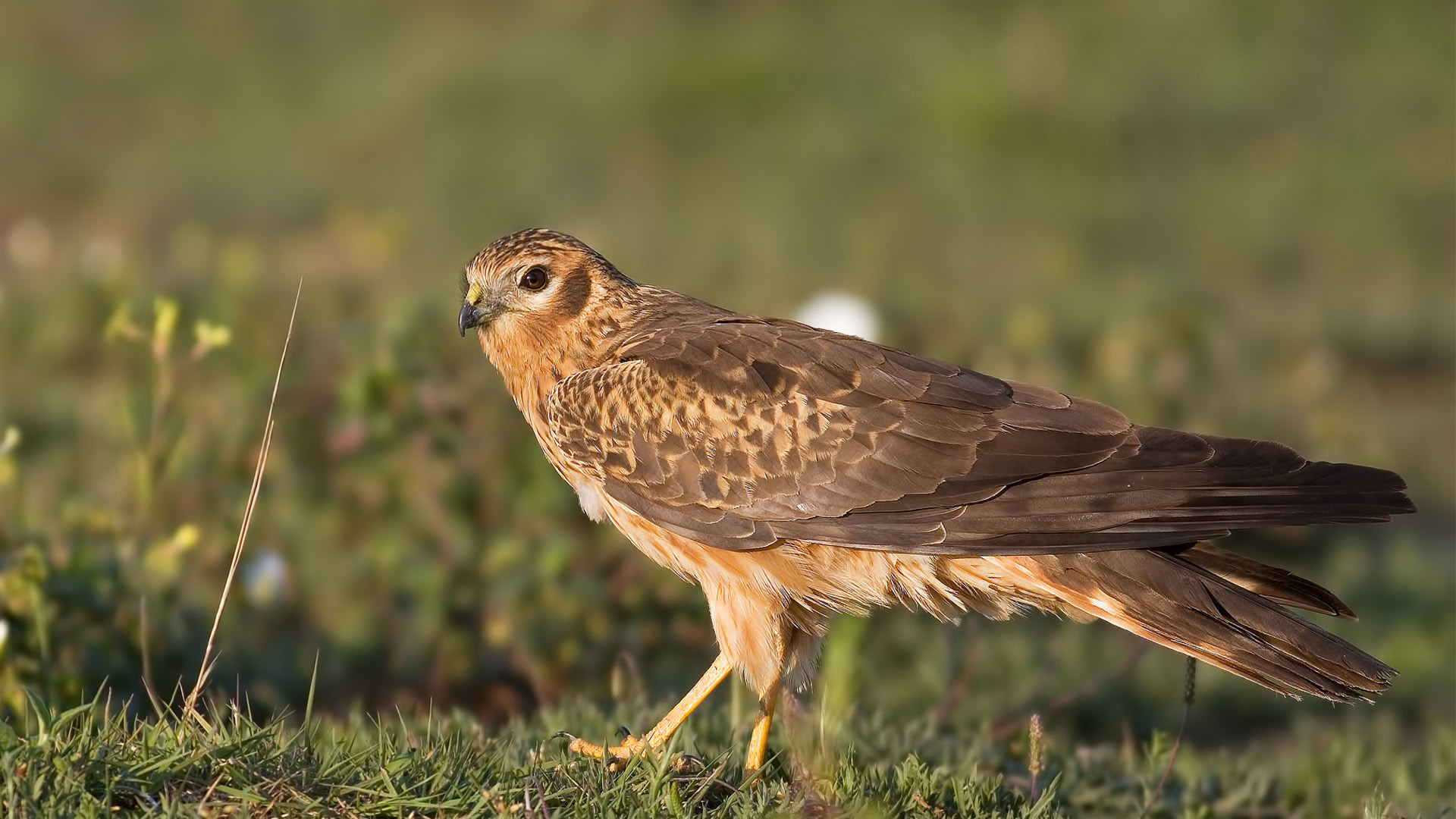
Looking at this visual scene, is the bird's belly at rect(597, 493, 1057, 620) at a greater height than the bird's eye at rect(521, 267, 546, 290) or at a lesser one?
lesser

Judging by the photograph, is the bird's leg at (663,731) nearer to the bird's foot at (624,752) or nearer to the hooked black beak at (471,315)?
the bird's foot at (624,752)

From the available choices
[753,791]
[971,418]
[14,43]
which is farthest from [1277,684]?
[14,43]

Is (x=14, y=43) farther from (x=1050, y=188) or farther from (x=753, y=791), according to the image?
(x=753, y=791)

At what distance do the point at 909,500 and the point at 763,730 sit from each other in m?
0.75

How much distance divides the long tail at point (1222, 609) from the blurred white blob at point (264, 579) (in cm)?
274

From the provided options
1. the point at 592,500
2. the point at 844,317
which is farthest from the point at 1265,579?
the point at 844,317

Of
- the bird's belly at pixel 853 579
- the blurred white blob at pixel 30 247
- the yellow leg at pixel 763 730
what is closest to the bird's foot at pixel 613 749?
the yellow leg at pixel 763 730

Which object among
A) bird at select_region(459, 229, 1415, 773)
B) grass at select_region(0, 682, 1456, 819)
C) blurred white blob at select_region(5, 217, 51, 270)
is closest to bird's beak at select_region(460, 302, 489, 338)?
bird at select_region(459, 229, 1415, 773)

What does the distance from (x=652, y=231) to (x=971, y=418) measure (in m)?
7.67

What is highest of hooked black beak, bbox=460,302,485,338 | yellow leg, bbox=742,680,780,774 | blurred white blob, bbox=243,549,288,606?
hooked black beak, bbox=460,302,485,338

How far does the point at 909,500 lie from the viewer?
456cm

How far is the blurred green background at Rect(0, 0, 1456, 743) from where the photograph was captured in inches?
259

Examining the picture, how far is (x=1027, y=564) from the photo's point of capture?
14.8 feet

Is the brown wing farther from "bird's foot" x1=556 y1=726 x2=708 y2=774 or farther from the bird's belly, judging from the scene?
"bird's foot" x1=556 y1=726 x2=708 y2=774
